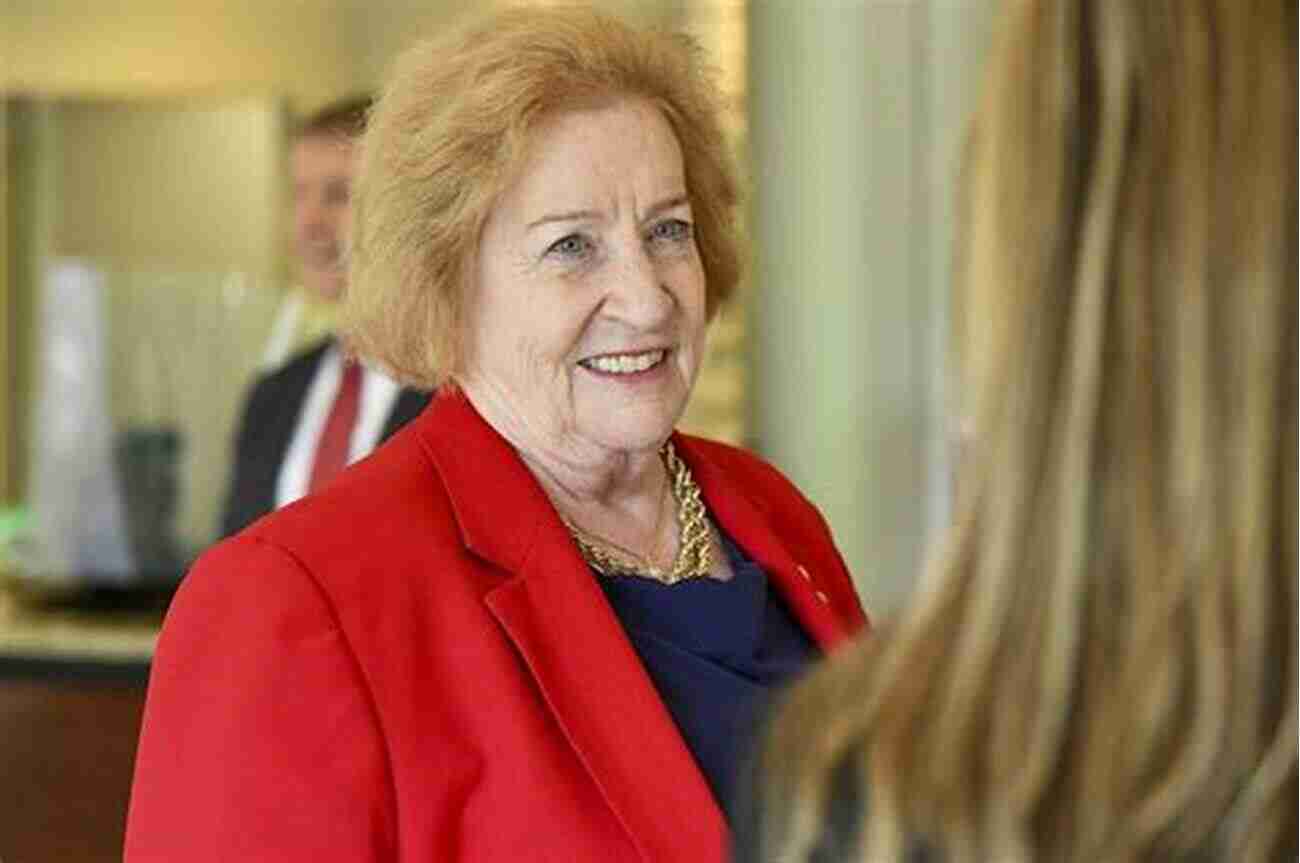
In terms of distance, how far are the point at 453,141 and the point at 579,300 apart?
0.62 feet

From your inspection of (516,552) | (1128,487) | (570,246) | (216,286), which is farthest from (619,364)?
(216,286)

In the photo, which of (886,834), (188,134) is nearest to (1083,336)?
(886,834)

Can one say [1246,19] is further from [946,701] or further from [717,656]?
[717,656]

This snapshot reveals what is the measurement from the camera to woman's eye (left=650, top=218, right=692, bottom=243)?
2.63 metres

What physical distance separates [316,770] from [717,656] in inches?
17.5

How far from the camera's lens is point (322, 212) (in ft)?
14.8

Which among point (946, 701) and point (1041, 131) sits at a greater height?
point (1041, 131)

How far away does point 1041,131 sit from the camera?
1.35 meters

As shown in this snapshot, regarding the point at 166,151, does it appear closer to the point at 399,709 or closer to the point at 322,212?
the point at 322,212

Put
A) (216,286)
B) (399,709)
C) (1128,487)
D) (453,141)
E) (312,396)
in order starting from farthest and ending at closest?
(216,286) < (312,396) < (453,141) < (399,709) < (1128,487)

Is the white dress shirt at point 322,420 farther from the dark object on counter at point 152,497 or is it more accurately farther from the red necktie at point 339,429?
Answer: the dark object on counter at point 152,497

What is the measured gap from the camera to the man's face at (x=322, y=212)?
14.8 feet

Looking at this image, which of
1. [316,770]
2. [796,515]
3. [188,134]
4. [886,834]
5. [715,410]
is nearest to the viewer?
[886,834]

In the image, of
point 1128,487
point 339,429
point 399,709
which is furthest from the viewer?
point 339,429
